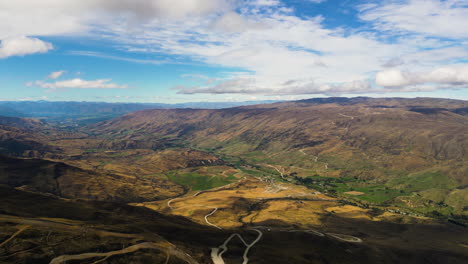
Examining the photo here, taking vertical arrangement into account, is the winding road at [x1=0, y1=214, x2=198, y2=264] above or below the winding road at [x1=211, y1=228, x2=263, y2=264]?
above

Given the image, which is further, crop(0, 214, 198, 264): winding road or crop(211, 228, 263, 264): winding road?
crop(211, 228, 263, 264): winding road

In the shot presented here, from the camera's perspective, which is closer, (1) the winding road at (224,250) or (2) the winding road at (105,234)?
(2) the winding road at (105,234)

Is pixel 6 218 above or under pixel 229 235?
above

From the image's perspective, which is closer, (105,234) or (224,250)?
(105,234)

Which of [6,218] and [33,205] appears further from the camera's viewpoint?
[33,205]

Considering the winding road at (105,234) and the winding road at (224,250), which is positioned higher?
the winding road at (105,234)

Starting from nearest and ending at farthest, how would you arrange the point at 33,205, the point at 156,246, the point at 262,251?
the point at 156,246 < the point at 262,251 < the point at 33,205

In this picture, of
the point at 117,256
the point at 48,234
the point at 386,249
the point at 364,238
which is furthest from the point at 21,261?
the point at 364,238

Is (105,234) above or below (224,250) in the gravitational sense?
above

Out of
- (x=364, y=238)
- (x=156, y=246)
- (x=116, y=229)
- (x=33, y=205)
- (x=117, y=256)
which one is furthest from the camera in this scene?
(x=364, y=238)

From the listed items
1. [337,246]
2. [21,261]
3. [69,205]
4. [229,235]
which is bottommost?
[337,246]

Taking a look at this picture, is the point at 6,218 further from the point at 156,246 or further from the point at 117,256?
the point at 156,246
